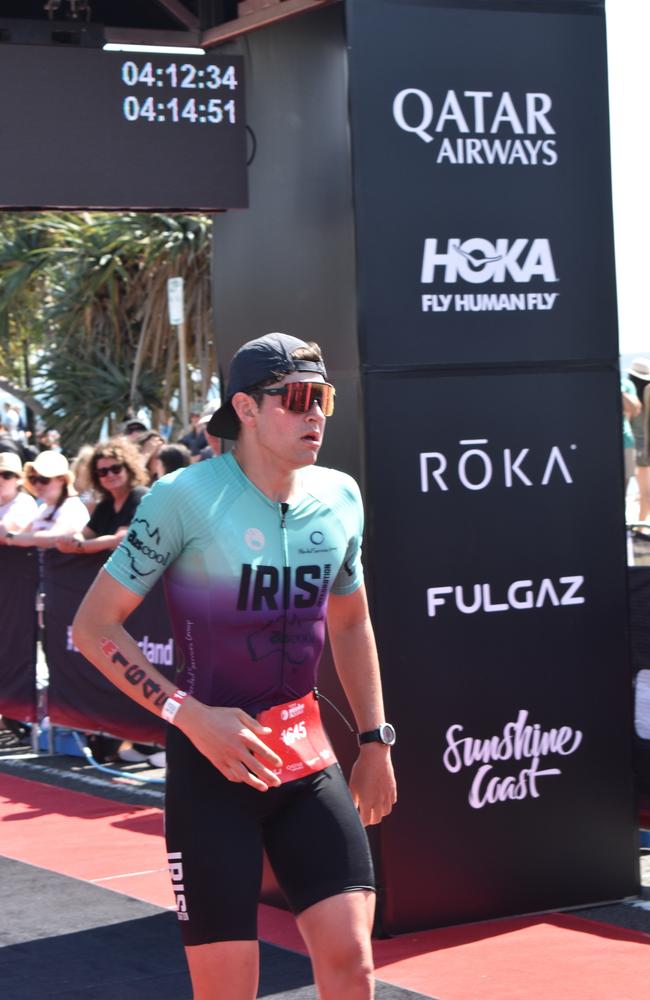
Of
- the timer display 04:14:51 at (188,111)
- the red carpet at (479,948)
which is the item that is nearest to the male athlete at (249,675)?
the red carpet at (479,948)

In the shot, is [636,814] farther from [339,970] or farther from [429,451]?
[339,970]

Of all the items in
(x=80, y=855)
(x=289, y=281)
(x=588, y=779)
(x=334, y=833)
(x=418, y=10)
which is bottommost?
(x=80, y=855)

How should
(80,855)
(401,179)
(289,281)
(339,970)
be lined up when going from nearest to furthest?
(339,970)
(401,179)
(289,281)
(80,855)

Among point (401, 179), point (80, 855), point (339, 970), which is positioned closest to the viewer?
point (339, 970)

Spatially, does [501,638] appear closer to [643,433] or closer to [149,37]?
[149,37]

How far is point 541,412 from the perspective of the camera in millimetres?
6141

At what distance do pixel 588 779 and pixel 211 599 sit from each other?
9.89ft

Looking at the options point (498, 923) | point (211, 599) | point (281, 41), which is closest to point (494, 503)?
A: point (498, 923)

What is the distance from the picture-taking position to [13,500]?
11.5 m

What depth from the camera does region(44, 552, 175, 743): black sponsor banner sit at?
9234 millimetres

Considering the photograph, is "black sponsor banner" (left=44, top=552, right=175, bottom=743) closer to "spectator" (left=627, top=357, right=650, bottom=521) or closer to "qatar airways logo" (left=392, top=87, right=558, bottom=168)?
"qatar airways logo" (left=392, top=87, right=558, bottom=168)

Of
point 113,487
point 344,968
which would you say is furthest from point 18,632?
point 344,968

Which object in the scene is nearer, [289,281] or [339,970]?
[339,970]

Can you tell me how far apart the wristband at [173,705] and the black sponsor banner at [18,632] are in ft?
22.9
